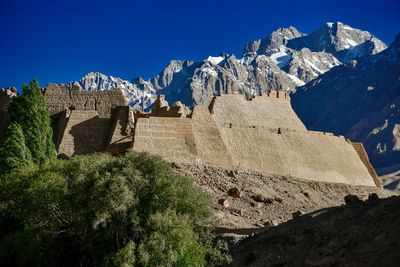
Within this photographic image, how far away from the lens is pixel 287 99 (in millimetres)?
55094

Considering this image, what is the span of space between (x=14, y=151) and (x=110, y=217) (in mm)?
14920

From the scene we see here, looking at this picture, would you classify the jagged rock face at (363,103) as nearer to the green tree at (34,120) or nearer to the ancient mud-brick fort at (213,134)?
Result: the ancient mud-brick fort at (213,134)

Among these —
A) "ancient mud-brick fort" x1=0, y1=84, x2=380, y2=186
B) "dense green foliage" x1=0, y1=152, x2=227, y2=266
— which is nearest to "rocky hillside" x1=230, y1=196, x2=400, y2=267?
"dense green foliage" x1=0, y1=152, x2=227, y2=266

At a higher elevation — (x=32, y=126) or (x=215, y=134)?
(x=32, y=126)

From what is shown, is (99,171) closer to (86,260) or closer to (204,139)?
(86,260)

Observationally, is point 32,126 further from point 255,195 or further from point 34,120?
point 255,195

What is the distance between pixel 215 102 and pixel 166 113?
509 cm

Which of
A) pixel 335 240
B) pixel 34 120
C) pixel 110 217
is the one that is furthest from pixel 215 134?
pixel 335 240

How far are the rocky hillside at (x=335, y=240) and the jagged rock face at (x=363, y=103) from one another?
386 feet

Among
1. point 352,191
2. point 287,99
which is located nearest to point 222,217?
point 352,191

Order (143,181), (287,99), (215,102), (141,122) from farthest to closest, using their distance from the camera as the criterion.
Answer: (287,99), (215,102), (141,122), (143,181)

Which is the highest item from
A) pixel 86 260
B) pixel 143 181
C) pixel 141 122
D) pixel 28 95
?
pixel 28 95

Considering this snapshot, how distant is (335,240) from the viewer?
23281mm

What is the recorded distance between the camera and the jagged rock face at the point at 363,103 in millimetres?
145250
